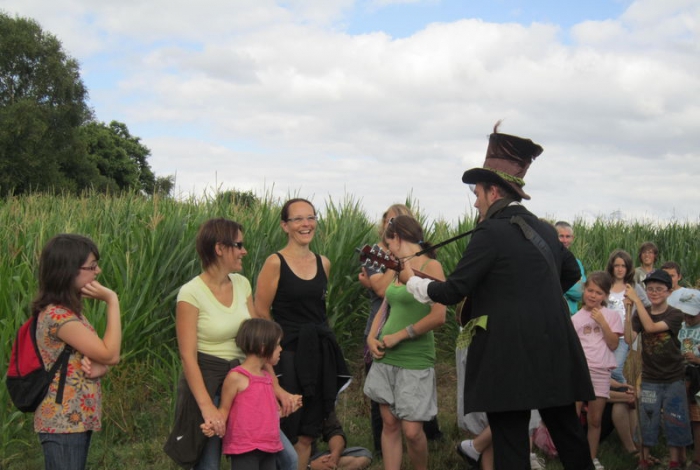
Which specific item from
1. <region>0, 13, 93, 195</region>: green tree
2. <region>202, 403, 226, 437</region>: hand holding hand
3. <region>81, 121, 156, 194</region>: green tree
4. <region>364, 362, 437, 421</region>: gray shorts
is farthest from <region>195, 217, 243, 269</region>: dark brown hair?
<region>81, 121, 156, 194</region>: green tree

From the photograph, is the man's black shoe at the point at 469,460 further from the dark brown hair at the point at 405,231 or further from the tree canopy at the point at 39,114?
the tree canopy at the point at 39,114

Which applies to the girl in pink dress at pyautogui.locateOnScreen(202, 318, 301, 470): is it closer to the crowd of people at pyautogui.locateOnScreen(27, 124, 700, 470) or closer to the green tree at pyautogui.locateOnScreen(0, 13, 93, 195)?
the crowd of people at pyautogui.locateOnScreen(27, 124, 700, 470)

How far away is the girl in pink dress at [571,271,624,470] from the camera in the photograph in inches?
242

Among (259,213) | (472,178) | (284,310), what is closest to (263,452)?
(284,310)

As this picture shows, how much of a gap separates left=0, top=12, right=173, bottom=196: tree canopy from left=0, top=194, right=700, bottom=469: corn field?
3438 centimetres

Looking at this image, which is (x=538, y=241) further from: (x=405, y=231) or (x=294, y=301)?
(x=294, y=301)

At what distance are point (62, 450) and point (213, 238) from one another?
1320 millimetres

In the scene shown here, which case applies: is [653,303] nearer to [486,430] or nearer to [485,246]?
[486,430]

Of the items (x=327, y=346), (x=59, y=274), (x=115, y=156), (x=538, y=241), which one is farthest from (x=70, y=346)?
(x=115, y=156)

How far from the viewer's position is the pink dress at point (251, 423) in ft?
13.4

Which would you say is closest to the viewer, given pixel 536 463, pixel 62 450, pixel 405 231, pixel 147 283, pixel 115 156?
pixel 62 450

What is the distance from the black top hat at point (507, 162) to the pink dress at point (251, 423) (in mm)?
1693

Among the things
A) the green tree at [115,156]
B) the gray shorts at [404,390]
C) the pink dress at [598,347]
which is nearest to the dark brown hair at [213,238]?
the gray shorts at [404,390]

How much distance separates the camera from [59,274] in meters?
3.71
